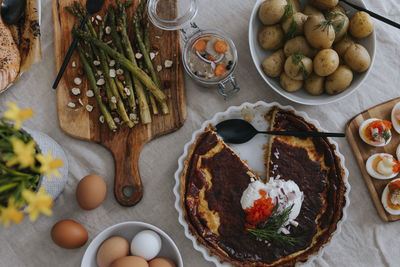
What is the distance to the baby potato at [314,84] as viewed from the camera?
2.18 meters

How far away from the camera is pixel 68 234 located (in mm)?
2139

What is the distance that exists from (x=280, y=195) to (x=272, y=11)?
1091 mm

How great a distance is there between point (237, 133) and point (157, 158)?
543 millimetres

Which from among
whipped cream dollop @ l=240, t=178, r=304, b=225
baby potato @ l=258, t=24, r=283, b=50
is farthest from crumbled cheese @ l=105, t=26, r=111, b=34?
whipped cream dollop @ l=240, t=178, r=304, b=225

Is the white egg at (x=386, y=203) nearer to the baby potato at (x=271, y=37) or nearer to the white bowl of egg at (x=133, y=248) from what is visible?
the baby potato at (x=271, y=37)

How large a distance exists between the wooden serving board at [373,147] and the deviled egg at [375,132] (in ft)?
0.13

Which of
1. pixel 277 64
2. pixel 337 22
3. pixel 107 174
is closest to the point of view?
pixel 337 22

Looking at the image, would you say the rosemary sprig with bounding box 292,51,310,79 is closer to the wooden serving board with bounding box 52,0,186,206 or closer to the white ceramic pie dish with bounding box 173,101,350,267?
the white ceramic pie dish with bounding box 173,101,350,267

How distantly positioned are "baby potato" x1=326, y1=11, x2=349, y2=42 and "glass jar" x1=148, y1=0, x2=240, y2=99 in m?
0.60

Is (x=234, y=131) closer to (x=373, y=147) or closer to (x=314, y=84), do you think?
(x=314, y=84)

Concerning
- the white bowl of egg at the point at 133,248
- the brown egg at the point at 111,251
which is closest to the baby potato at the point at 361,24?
the white bowl of egg at the point at 133,248

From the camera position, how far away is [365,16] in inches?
83.8

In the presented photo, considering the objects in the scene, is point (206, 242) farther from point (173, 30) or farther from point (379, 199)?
point (173, 30)

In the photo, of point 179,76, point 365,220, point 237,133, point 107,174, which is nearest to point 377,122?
point 365,220
